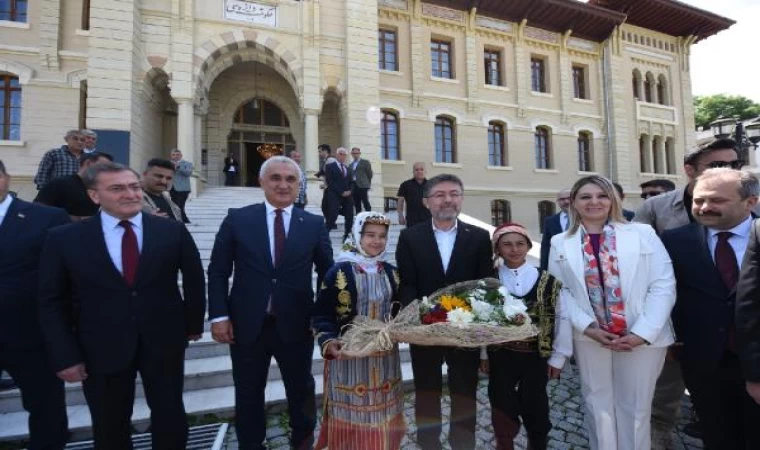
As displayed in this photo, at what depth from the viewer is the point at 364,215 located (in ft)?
8.91

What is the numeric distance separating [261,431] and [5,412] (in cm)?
263

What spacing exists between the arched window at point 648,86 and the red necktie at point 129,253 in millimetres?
23877

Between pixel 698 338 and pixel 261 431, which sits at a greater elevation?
pixel 698 338

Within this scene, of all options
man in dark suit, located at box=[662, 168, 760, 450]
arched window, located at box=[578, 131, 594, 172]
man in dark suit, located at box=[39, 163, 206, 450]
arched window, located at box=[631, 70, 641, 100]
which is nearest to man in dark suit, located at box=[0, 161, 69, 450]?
man in dark suit, located at box=[39, 163, 206, 450]

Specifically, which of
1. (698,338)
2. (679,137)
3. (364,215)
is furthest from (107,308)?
(679,137)

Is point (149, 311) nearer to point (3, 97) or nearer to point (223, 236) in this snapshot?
point (223, 236)

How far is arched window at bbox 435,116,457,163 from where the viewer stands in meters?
16.7

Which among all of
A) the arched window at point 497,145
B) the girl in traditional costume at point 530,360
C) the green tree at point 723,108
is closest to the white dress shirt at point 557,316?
the girl in traditional costume at point 530,360

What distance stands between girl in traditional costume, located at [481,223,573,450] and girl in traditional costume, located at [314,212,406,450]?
2.55 feet

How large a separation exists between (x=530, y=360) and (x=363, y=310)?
1.26m

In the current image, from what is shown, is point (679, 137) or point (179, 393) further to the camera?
point (679, 137)

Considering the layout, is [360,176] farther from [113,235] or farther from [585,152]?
[585,152]

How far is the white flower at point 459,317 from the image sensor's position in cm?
227

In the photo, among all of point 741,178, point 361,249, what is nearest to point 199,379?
point 361,249
